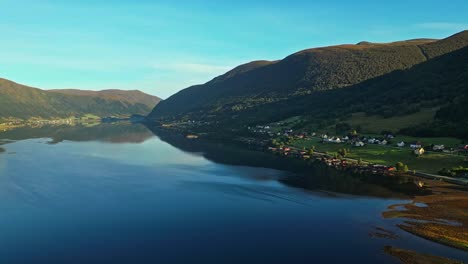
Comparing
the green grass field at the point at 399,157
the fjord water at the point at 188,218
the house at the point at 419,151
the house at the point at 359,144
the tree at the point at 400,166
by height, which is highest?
the house at the point at 359,144

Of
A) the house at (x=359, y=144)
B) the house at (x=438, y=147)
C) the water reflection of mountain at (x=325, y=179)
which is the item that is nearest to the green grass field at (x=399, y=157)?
the house at (x=359, y=144)

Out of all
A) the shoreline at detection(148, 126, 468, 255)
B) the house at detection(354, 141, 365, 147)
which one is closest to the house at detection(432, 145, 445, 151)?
the shoreline at detection(148, 126, 468, 255)

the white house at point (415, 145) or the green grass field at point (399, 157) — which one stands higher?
the white house at point (415, 145)

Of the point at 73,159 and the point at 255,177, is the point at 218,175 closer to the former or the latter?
the point at 255,177

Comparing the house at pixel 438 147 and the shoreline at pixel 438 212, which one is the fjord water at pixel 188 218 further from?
the house at pixel 438 147

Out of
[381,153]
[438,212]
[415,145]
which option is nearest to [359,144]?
[381,153]
